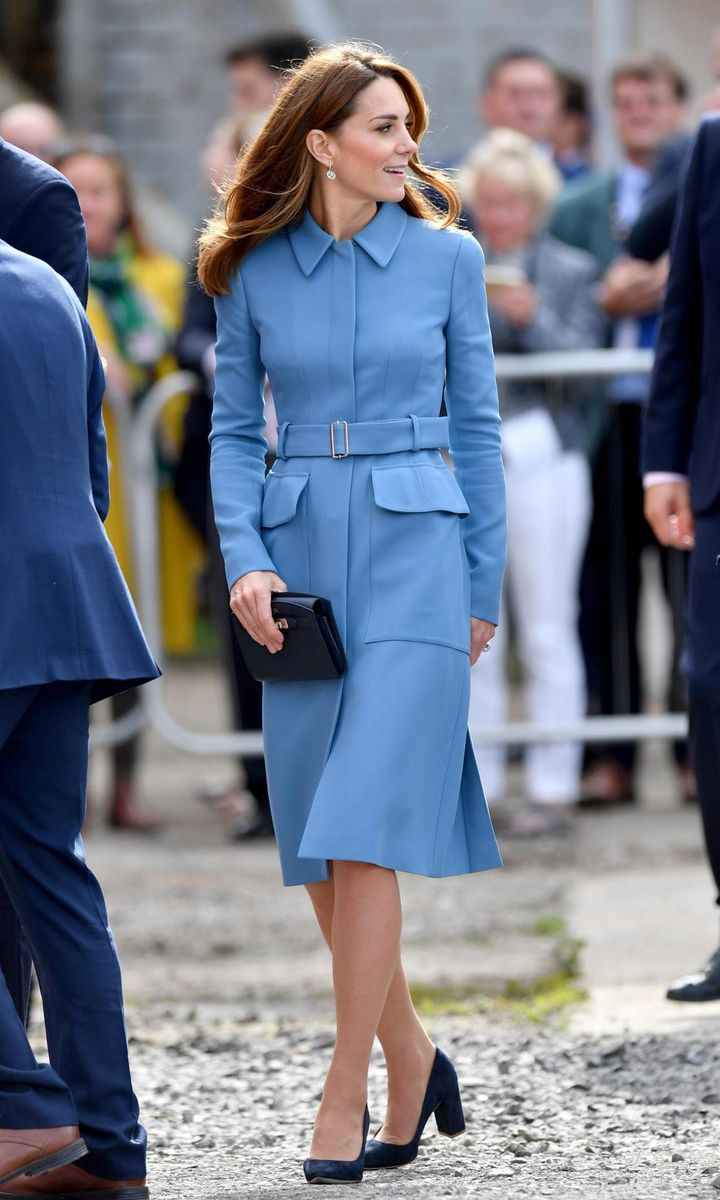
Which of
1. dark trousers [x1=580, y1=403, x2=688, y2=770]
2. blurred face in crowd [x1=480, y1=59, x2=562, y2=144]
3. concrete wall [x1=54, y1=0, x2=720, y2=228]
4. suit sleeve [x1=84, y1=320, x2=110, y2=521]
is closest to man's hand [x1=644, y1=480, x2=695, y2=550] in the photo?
suit sleeve [x1=84, y1=320, x2=110, y2=521]

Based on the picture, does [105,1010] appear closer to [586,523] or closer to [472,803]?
[472,803]

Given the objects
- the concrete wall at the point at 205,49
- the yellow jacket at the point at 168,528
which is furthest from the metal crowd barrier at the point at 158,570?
the concrete wall at the point at 205,49

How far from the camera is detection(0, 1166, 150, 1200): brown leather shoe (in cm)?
367

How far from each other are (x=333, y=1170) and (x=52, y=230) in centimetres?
178

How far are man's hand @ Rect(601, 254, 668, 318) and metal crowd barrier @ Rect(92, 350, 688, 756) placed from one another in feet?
0.52

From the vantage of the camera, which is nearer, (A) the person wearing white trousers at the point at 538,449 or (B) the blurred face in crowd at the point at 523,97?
(A) the person wearing white trousers at the point at 538,449

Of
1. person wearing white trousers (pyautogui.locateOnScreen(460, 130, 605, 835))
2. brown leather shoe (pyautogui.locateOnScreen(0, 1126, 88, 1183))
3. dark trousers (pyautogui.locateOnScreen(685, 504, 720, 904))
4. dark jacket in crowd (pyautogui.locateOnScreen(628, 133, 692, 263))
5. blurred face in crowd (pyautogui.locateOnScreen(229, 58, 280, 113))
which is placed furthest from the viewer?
blurred face in crowd (pyautogui.locateOnScreen(229, 58, 280, 113))

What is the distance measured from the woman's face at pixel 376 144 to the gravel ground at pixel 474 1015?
1.77 m

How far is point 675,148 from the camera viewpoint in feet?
22.7

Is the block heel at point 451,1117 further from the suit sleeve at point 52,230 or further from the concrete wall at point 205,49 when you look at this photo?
the concrete wall at point 205,49

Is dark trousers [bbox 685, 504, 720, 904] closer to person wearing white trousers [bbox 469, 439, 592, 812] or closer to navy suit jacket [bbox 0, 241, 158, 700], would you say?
navy suit jacket [bbox 0, 241, 158, 700]

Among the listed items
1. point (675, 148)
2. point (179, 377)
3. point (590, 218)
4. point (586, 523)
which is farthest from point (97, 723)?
point (675, 148)

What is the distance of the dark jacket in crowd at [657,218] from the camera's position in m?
6.47

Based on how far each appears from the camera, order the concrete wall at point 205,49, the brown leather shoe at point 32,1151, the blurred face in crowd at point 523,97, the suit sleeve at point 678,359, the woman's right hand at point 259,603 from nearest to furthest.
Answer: the brown leather shoe at point 32,1151 → the woman's right hand at point 259,603 → the suit sleeve at point 678,359 → the blurred face in crowd at point 523,97 → the concrete wall at point 205,49
